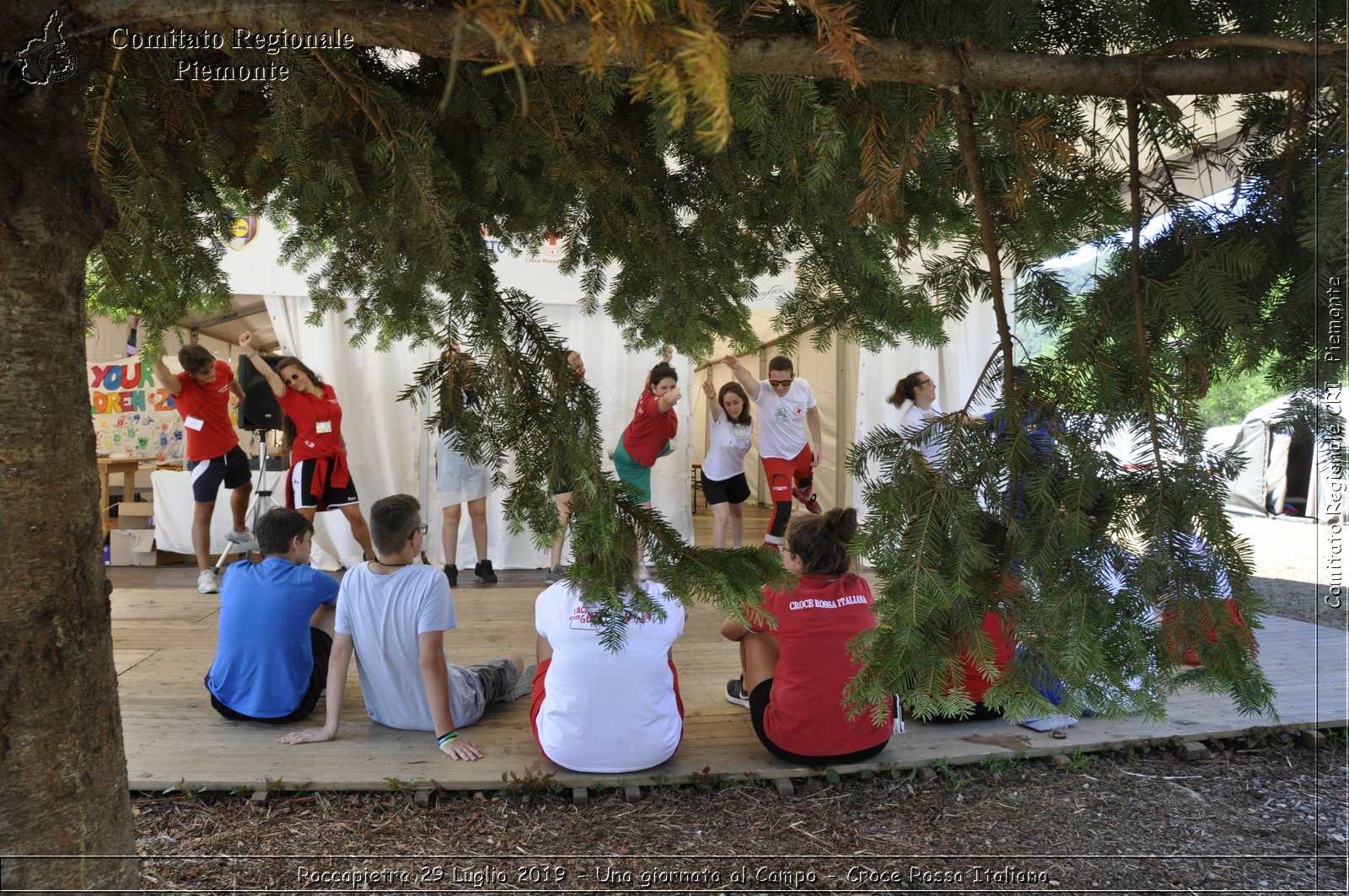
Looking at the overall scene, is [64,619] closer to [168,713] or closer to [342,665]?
[342,665]

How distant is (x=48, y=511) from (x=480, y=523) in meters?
5.12

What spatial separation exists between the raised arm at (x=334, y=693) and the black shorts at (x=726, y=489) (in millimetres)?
3925

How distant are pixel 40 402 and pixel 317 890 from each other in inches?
61.8

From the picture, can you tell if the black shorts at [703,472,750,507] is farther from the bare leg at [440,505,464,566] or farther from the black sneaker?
the black sneaker

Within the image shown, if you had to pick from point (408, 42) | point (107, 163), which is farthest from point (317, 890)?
point (408, 42)

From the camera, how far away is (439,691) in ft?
10.8

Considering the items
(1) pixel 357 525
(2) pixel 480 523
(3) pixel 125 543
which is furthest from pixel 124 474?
(2) pixel 480 523

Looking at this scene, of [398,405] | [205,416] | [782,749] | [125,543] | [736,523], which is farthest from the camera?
[125,543]

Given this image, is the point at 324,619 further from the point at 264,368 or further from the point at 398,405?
the point at 398,405

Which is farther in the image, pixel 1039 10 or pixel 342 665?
pixel 342 665

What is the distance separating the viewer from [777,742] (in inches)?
127

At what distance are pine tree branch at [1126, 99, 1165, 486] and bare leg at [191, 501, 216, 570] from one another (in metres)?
6.17

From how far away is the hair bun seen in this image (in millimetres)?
3062

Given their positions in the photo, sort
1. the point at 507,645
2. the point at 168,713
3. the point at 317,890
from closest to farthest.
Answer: the point at 317,890
the point at 168,713
the point at 507,645
